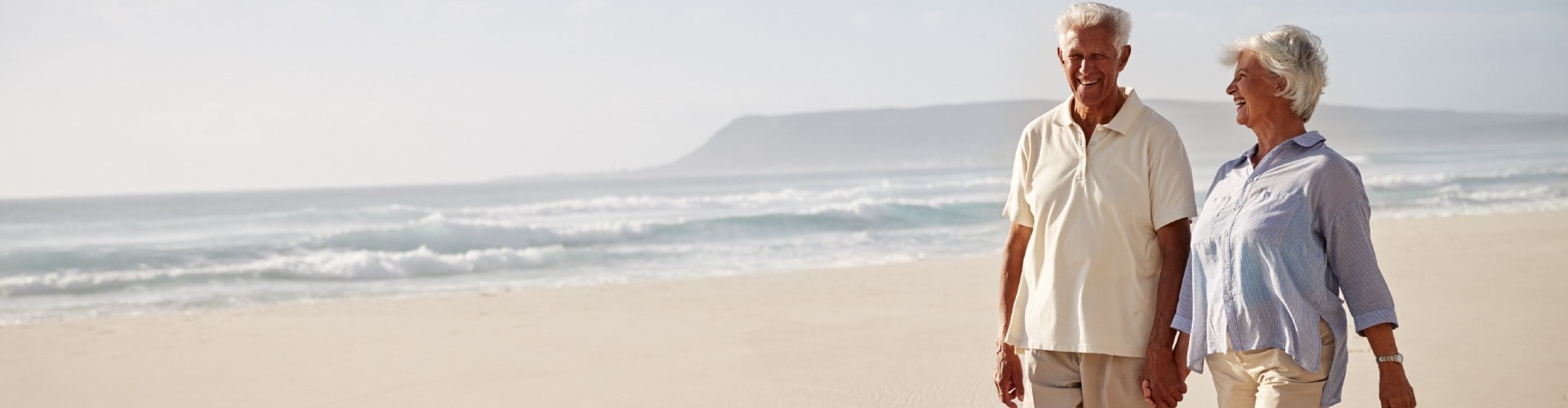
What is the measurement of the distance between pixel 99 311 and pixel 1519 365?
12282mm

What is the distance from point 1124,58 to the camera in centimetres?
258

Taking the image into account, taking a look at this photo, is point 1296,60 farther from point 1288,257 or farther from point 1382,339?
point 1382,339

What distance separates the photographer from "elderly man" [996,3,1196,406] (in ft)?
8.15

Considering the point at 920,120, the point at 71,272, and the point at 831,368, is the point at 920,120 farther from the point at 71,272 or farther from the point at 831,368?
the point at 831,368

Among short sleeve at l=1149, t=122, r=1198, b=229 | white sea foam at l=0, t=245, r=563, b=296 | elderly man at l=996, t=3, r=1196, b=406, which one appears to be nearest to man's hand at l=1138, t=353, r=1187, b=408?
elderly man at l=996, t=3, r=1196, b=406

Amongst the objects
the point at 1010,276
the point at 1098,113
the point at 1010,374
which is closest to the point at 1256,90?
the point at 1098,113

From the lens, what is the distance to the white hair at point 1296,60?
225 cm

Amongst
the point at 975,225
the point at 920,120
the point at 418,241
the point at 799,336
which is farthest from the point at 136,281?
the point at 920,120

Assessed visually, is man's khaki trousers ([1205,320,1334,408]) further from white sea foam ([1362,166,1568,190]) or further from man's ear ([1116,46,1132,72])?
white sea foam ([1362,166,1568,190])

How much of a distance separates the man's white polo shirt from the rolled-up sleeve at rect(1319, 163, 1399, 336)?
29 cm

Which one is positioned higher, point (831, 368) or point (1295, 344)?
point (1295, 344)

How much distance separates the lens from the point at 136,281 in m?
15.3

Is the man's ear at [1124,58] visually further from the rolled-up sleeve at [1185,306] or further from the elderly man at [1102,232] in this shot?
the rolled-up sleeve at [1185,306]

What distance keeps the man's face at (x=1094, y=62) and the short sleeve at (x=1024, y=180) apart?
18 cm
